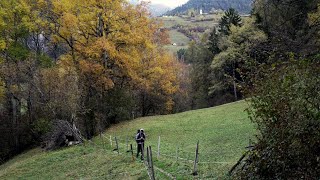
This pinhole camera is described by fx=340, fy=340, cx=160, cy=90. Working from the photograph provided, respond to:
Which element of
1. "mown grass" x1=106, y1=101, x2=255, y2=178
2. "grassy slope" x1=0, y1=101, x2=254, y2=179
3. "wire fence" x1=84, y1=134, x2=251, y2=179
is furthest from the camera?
"grassy slope" x1=0, y1=101, x2=254, y2=179

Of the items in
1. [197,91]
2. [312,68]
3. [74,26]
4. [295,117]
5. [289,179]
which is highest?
[74,26]

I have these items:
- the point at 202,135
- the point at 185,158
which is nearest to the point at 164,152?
the point at 185,158

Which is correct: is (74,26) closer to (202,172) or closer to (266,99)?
(202,172)

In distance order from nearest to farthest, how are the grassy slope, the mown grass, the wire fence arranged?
the wire fence
the mown grass
the grassy slope

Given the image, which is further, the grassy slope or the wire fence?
the grassy slope

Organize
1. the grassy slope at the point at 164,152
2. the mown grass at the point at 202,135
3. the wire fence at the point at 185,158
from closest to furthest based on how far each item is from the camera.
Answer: the wire fence at the point at 185,158, the mown grass at the point at 202,135, the grassy slope at the point at 164,152

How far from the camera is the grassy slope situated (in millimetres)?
19442

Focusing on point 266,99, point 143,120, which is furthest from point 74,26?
point 266,99

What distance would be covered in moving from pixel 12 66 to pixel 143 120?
53.2 ft

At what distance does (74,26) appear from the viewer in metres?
36.1

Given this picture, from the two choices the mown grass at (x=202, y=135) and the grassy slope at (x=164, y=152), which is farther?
the grassy slope at (x=164, y=152)

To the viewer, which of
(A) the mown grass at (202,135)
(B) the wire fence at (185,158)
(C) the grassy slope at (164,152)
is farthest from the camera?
(C) the grassy slope at (164,152)

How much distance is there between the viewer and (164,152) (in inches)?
965

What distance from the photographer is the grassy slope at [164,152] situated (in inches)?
765
